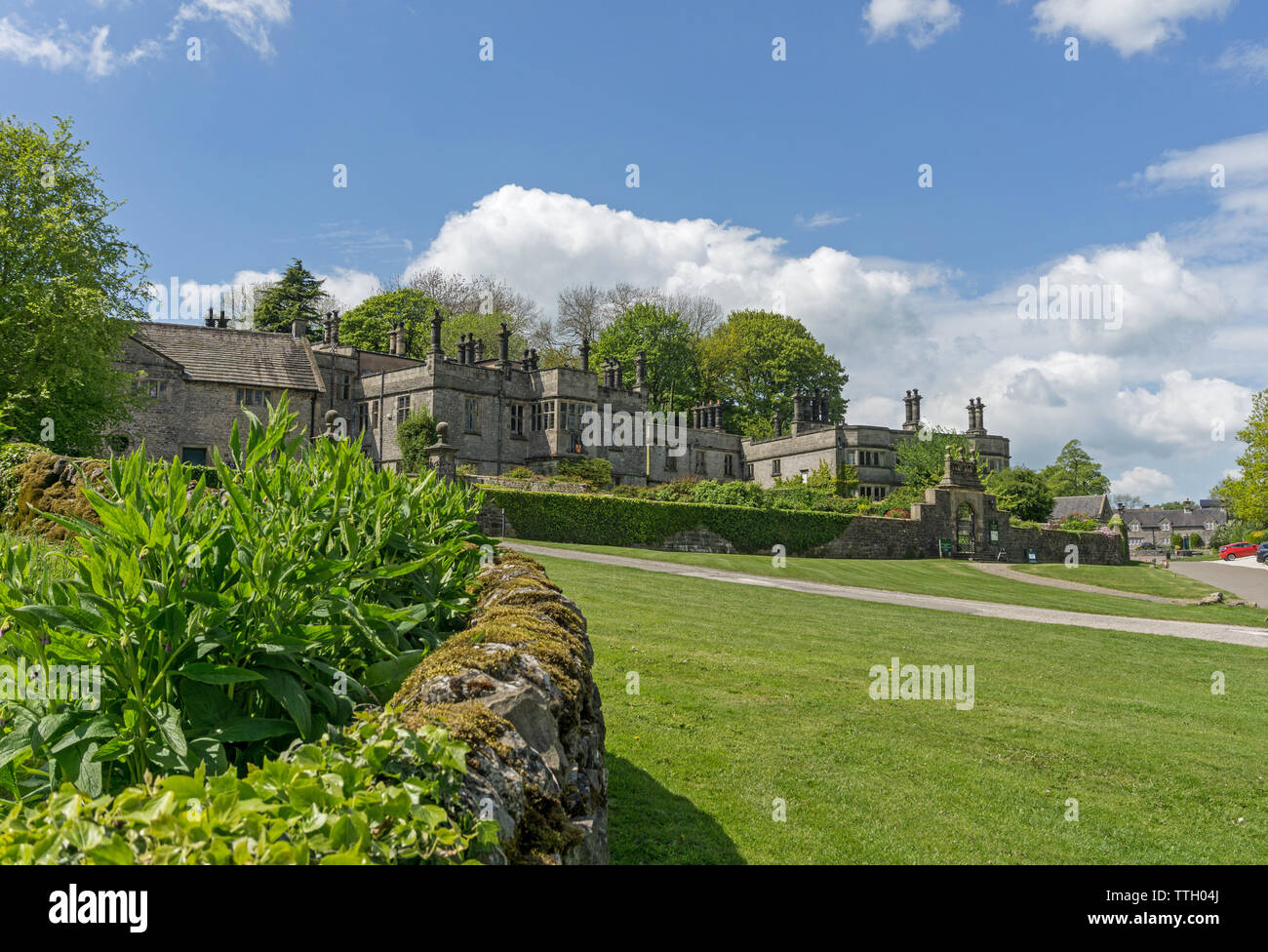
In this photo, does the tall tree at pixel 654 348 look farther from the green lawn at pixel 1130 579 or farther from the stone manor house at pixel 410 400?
the green lawn at pixel 1130 579

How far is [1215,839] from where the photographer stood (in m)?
6.36

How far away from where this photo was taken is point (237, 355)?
47688 millimetres

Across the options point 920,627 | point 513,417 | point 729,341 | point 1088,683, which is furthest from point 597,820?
point 729,341

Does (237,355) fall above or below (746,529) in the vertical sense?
above

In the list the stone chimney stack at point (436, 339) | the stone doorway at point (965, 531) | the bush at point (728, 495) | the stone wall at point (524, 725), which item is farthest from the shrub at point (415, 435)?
the stone wall at point (524, 725)

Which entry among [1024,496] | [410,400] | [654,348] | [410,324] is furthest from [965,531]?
[410,324]

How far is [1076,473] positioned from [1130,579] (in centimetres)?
8026

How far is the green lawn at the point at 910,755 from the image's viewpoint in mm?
5812

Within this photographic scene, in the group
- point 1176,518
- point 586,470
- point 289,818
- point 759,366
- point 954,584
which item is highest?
point 759,366

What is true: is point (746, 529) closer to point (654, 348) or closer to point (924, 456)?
point (924, 456)

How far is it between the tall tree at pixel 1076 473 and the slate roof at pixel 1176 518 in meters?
16.8

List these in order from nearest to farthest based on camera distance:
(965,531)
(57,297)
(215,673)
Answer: (215,673), (57,297), (965,531)

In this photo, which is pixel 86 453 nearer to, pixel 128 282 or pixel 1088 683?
pixel 128 282
